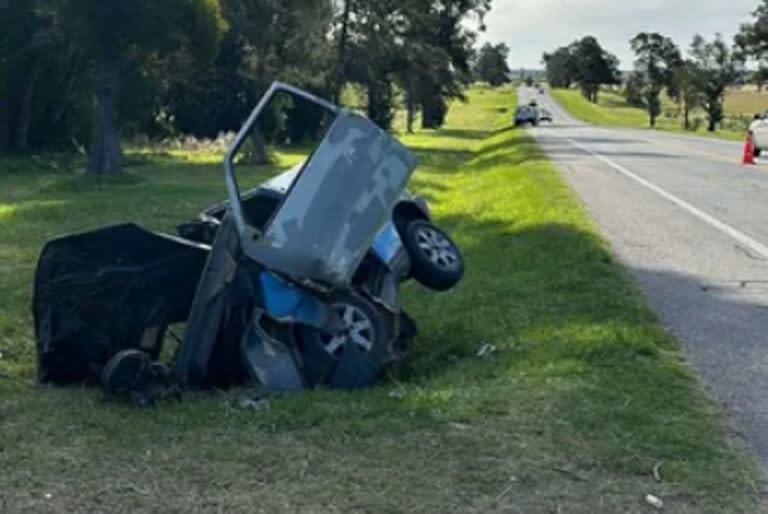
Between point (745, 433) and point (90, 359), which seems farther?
point (90, 359)

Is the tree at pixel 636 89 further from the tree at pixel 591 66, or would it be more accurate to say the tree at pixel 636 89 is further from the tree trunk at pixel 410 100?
the tree trunk at pixel 410 100

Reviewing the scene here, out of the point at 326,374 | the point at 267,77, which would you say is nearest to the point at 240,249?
the point at 326,374

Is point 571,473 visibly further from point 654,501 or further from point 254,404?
point 254,404

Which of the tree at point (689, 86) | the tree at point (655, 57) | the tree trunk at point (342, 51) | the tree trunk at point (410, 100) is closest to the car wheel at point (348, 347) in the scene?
the tree trunk at point (342, 51)

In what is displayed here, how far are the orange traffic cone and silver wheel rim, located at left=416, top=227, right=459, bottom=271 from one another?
20100 mm

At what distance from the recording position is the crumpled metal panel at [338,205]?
→ 6555 mm

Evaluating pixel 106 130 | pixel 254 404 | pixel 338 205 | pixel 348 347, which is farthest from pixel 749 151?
pixel 254 404

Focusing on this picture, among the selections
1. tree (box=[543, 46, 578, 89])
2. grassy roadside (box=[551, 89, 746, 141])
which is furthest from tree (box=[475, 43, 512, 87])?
grassy roadside (box=[551, 89, 746, 141])

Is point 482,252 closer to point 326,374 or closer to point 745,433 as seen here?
point 326,374

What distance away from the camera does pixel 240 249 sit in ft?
21.5

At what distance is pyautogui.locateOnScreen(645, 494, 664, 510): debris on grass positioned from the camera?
14.0 feet

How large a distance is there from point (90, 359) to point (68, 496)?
2.28 meters

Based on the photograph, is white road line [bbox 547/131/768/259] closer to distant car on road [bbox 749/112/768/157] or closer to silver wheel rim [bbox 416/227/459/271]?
silver wheel rim [bbox 416/227/459/271]

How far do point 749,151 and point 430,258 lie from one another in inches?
876
